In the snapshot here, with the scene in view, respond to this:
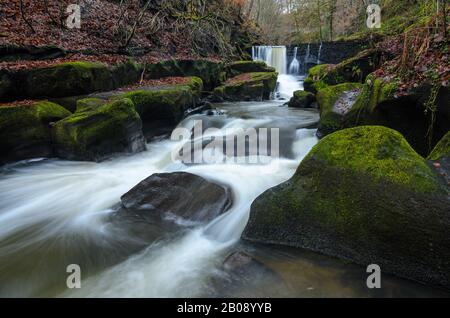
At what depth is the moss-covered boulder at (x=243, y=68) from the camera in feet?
55.6

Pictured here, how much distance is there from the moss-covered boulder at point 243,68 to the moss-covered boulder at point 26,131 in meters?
11.6

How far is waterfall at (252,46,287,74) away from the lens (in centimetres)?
2066

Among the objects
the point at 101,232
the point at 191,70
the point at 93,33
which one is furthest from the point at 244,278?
the point at 93,33

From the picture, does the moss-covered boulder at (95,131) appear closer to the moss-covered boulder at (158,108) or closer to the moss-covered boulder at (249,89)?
the moss-covered boulder at (158,108)

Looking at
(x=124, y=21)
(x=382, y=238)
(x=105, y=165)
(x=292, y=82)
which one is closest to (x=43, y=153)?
(x=105, y=165)

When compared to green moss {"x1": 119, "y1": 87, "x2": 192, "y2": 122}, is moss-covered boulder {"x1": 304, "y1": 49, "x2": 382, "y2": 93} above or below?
above

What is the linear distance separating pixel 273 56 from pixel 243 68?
5069mm

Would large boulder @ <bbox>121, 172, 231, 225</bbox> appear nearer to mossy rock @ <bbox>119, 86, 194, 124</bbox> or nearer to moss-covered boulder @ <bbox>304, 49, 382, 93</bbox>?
mossy rock @ <bbox>119, 86, 194, 124</bbox>

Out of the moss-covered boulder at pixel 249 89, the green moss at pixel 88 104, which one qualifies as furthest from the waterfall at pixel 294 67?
the green moss at pixel 88 104

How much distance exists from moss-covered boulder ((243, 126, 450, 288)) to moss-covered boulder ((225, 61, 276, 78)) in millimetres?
13972

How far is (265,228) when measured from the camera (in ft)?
11.8

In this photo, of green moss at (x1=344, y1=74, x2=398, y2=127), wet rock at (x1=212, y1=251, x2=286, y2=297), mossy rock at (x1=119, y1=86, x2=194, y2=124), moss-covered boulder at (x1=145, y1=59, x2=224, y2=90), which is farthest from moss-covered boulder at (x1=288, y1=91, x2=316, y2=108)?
wet rock at (x1=212, y1=251, x2=286, y2=297)
